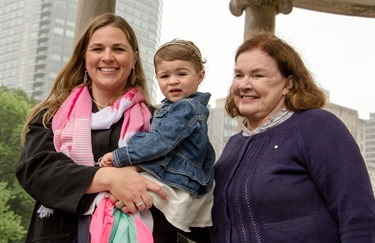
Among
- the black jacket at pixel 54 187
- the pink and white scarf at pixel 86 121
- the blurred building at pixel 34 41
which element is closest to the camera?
the black jacket at pixel 54 187

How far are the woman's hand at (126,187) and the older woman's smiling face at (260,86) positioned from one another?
1695mm

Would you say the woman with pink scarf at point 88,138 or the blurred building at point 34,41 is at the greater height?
the blurred building at point 34,41

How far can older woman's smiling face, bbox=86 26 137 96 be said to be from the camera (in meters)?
8.73

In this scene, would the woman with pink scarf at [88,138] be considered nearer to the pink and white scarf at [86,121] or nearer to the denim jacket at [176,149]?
the pink and white scarf at [86,121]

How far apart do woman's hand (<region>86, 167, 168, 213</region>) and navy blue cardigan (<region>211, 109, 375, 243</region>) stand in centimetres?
106

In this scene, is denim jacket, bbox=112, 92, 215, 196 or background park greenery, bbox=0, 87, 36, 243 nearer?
denim jacket, bbox=112, 92, 215, 196

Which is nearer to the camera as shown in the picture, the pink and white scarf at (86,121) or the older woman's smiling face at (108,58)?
the pink and white scarf at (86,121)

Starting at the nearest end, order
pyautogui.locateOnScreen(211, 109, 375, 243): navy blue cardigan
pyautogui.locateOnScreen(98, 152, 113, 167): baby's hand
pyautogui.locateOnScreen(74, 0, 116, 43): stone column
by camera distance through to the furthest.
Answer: pyautogui.locateOnScreen(211, 109, 375, 243): navy blue cardigan, pyautogui.locateOnScreen(98, 152, 113, 167): baby's hand, pyautogui.locateOnScreen(74, 0, 116, 43): stone column

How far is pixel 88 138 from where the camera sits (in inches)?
325

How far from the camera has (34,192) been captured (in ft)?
26.1

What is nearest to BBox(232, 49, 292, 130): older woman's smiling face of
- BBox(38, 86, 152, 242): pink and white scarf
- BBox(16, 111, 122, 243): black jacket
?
BBox(38, 86, 152, 242): pink and white scarf

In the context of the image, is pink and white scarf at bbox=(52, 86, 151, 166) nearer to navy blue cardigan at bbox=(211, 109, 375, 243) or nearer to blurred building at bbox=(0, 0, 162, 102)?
navy blue cardigan at bbox=(211, 109, 375, 243)

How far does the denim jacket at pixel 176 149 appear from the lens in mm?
7914

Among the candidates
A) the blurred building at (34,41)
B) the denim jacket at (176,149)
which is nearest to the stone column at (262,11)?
the denim jacket at (176,149)
